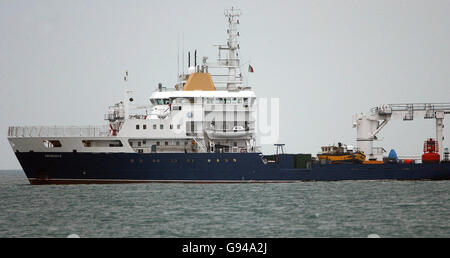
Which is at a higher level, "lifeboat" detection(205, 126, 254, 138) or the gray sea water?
"lifeboat" detection(205, 126, 254, 138)

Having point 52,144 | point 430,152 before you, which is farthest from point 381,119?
point 52,144

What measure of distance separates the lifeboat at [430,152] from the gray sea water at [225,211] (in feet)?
17.6

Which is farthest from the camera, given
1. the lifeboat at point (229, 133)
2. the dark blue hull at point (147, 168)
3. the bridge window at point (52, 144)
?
the lifeboat at point (229, 133)

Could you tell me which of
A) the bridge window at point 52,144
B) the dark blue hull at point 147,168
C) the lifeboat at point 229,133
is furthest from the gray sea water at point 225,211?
the lifeboat at point 229,133

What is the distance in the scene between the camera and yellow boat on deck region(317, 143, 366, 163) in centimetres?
4453

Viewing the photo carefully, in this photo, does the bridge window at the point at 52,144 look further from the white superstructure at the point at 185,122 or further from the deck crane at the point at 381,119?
the deck crane at the point at 381,119

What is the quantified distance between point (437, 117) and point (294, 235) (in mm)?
27715

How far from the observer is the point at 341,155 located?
147 ft

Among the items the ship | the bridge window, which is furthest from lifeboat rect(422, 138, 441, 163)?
the bridge window

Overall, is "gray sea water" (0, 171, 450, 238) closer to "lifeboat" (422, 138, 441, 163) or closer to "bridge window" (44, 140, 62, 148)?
"bridge window" (44, 140, 62, 148)

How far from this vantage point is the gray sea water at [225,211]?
77.4ft

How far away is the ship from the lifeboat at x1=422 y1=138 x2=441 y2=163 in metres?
0.17
